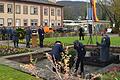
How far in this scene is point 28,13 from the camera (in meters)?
67.3

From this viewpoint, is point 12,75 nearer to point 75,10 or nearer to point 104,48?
point 104,48

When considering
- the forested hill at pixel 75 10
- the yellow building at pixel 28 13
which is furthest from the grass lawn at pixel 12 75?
the forested hill at pixel 75 10

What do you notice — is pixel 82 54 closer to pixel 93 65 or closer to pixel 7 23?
pixel 93 65

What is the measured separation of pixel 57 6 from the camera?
75.9 metres

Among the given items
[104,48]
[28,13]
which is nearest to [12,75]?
[104,48]

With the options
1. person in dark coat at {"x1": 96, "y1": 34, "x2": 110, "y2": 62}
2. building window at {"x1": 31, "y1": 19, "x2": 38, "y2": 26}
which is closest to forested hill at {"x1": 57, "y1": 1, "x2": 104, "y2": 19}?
building window at {"x1": 31, "y1": 19, "x2": 38, "y2": 26}

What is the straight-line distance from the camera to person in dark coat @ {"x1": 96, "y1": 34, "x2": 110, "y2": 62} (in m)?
18.1

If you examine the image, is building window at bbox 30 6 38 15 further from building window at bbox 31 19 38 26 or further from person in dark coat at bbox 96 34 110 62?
person in dark coat at bbox 96 34 110 62

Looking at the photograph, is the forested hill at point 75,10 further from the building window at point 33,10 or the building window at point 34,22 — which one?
the building window at point 34,22

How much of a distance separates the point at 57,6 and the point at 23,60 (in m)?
56.7

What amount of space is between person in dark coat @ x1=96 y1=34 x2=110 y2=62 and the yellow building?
4377cm

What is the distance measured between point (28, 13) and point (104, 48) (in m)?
50.0

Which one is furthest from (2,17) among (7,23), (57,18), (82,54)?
(82,54)

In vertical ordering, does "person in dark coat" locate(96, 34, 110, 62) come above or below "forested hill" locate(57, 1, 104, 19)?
below
